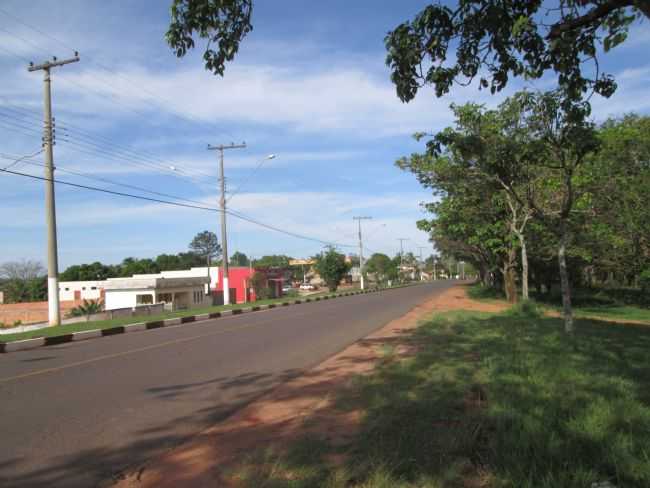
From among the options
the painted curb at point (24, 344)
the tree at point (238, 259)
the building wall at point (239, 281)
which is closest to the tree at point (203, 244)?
the tree at point (238, 259)

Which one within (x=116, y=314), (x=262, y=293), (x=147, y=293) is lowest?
(x=116, y=314)

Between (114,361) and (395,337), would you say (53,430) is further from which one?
(395,337)

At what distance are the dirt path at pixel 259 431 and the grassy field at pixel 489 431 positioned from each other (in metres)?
0.23

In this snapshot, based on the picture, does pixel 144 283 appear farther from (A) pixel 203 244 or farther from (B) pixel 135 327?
(A) pixel 203 244

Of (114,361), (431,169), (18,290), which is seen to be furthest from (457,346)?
(18,290)

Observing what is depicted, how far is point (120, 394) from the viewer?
280 inches

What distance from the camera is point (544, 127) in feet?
30.6

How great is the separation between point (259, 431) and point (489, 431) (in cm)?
216

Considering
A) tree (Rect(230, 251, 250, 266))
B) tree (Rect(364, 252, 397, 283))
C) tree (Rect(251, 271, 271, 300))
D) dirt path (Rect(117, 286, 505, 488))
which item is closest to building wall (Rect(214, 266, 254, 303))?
tree (Rect(251, 271, 271, 300))

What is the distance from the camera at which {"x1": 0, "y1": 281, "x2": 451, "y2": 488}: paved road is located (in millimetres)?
4695

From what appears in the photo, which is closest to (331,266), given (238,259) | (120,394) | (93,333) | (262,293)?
(262,293)

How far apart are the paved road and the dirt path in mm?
266

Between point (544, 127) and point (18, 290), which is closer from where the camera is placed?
point (544, 127)

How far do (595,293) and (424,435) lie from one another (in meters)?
40.8
